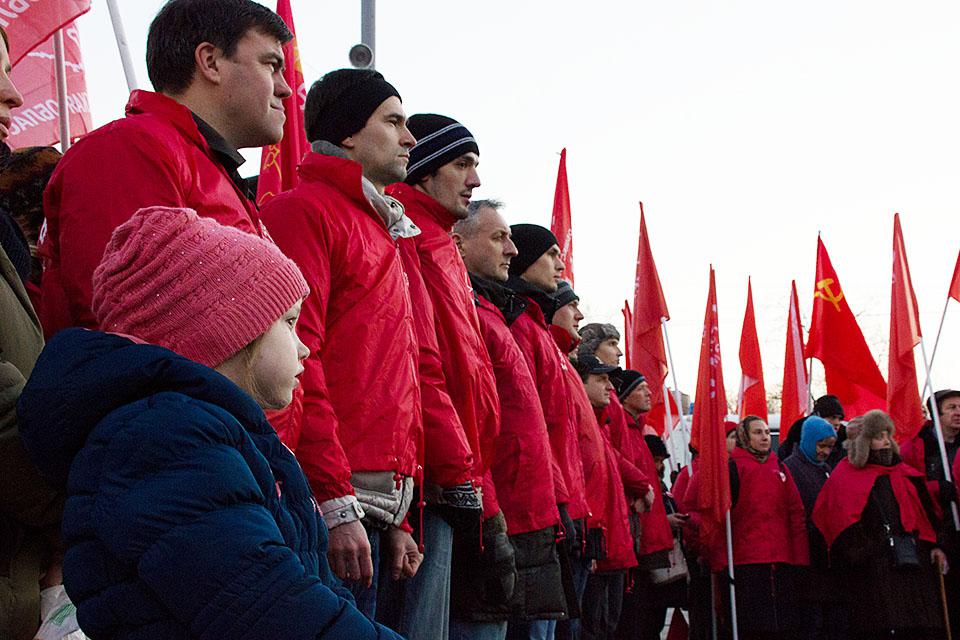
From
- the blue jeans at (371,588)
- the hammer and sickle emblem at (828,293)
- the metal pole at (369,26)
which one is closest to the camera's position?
the blue jeans at (371,588)

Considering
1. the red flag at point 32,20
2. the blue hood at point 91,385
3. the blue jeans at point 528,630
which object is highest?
the red flag at point 32,20

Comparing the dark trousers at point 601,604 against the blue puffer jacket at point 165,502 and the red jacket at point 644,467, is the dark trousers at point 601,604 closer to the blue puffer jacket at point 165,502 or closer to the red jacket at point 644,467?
the red jacket at point 644,467

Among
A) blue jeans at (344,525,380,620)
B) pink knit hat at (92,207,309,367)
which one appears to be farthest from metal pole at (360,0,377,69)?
pink knit hat at (92,207,309,367)

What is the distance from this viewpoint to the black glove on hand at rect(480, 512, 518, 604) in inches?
156

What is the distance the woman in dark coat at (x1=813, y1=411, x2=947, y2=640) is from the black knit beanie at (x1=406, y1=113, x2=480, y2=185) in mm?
6276

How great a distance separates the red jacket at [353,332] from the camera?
10.7 ft

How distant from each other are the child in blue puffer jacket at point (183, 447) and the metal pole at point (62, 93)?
238 centimetres

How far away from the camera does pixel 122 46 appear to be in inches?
229

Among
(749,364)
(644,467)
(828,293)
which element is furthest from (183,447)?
(749,364)

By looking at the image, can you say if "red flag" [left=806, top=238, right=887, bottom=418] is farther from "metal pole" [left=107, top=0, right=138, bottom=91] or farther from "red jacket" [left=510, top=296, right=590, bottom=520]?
"metal pole" [left=107, top=0, right=138, bottom=91]

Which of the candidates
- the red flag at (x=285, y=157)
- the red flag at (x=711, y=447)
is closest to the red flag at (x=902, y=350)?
the red flag at (x=711, y=447)

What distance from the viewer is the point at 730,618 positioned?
1053 cm

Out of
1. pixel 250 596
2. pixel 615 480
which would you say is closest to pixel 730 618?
pixel 615 480

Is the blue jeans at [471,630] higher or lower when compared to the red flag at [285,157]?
lower
